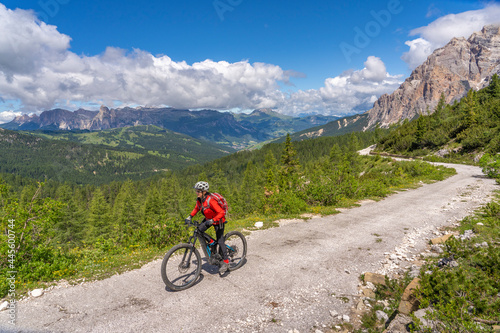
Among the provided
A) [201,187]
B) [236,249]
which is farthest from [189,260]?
[201,187]

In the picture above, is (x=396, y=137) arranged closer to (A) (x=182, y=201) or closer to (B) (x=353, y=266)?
(A) (x=182, y=201)

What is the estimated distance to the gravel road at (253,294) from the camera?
217 inches

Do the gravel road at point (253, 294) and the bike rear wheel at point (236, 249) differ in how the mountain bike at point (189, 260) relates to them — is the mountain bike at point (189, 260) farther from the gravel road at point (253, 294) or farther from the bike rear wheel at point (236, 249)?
the gravel road at point (253, 294)

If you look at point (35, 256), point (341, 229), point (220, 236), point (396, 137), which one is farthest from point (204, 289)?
point (396, 137)

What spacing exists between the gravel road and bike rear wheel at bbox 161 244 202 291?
1.15 feet

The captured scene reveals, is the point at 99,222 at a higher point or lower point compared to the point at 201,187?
lower

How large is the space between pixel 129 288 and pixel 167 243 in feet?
11.8

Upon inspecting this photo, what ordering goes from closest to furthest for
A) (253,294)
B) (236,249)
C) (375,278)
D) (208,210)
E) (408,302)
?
(408,302), (253,294), (375,278), (208,210), (236,249)

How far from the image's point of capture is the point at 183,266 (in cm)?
741

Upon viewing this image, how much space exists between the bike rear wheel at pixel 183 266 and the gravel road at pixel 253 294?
352 mm

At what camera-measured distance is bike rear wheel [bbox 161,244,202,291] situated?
23.8 ft

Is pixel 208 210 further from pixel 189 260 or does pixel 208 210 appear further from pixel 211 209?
pixel 189 260

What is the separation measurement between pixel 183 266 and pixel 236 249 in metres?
2.09

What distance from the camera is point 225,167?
191375 mm
